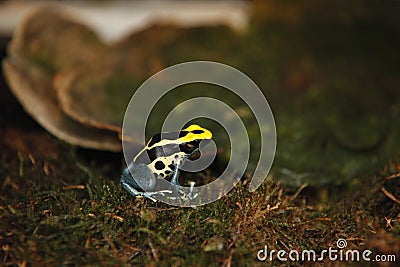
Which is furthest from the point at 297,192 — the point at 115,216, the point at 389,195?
the point at 115,216

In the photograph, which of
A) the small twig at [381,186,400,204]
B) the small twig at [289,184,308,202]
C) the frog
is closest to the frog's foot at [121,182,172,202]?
the frog

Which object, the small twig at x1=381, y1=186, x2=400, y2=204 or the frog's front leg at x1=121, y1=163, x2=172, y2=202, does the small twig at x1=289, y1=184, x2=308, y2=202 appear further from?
the frog's front leg at x1=121, y1=163, x2=172, y2=202

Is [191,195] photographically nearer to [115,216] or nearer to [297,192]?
[115,216]

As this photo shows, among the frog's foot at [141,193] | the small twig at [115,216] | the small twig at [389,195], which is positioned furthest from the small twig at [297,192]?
the small twig at [115,216]

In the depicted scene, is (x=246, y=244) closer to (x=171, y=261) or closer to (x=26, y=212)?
(x=171, y=261)

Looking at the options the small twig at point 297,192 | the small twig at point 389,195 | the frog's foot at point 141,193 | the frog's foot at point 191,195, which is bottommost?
the frog's foot at point 141,193

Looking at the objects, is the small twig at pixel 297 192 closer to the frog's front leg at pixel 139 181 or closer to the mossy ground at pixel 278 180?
the mossy ground at pixel 278 180
